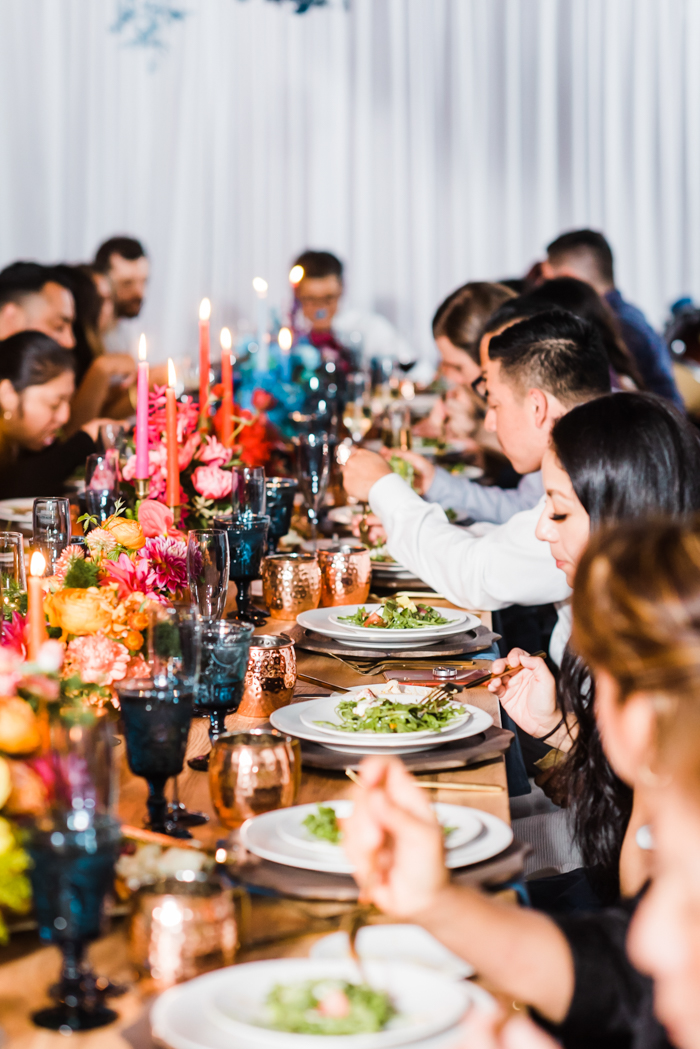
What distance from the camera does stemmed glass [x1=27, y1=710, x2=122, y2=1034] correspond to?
2.34 ft

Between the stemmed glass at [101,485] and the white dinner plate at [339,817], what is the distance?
88 cm

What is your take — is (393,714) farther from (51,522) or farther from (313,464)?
(313,464)

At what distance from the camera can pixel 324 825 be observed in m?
0.92

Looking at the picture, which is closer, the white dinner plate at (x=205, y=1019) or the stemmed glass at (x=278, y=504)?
the white dinner plate at (x=205, y=1019)

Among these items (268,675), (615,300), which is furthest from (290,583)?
(615,300)

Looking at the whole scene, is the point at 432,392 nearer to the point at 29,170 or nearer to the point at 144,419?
the point at 29,170

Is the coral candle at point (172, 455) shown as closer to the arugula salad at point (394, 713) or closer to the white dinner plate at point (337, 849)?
the arugula salad at point (394, 713)

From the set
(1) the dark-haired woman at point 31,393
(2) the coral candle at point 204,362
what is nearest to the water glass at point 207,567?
(2) the coral candle at point 204,362

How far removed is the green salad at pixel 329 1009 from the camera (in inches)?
26.5

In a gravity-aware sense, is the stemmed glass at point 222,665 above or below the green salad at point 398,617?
above

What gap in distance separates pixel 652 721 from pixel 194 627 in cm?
46

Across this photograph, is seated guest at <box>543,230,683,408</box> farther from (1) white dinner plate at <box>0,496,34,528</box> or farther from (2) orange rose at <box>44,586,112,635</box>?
(2) orange rose at <box>44,586,112,635</box>

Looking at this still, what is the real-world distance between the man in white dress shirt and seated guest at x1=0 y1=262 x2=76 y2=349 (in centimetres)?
213

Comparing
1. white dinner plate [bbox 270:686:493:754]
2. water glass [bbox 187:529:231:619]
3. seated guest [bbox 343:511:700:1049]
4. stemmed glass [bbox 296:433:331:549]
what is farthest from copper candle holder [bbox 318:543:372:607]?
seated guest [bbox 343:511:700:1049]
